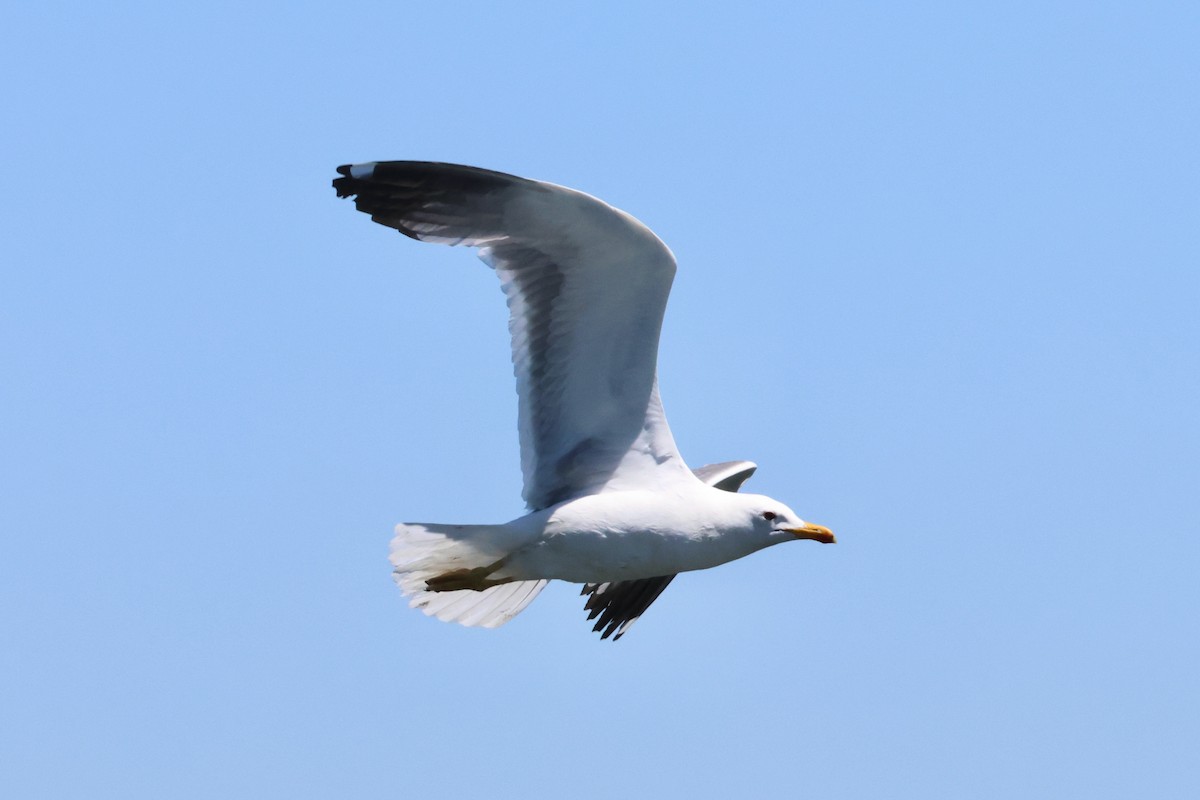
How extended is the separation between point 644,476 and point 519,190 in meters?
1.71

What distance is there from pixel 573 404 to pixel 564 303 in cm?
59

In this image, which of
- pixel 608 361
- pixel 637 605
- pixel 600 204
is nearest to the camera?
pixel 600 204

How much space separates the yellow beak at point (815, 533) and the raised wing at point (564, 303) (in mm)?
635

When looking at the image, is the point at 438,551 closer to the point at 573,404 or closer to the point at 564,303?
the point at 573,404

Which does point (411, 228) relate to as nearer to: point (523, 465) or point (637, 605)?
point (523, 465)

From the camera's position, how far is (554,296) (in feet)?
33.4

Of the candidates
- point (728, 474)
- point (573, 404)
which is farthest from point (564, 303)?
point (728, 474)

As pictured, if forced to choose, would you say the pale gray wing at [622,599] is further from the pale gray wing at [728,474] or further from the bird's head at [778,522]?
the bird's head at [778,522]

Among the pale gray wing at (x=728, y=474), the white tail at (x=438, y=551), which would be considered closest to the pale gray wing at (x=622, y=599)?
the pale gray wing at (x=728, y=474)

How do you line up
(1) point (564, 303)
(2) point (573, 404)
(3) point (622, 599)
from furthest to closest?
(3) point (622, 599)
(2) point (573, 404)
(1) point (564, 303)

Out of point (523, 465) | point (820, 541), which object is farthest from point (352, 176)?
point (820, 541)

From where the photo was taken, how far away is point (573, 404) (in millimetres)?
10484

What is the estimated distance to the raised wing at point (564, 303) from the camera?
980 cm

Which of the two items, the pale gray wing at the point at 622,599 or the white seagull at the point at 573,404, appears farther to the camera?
the pale gray wing at the point at 622,599
